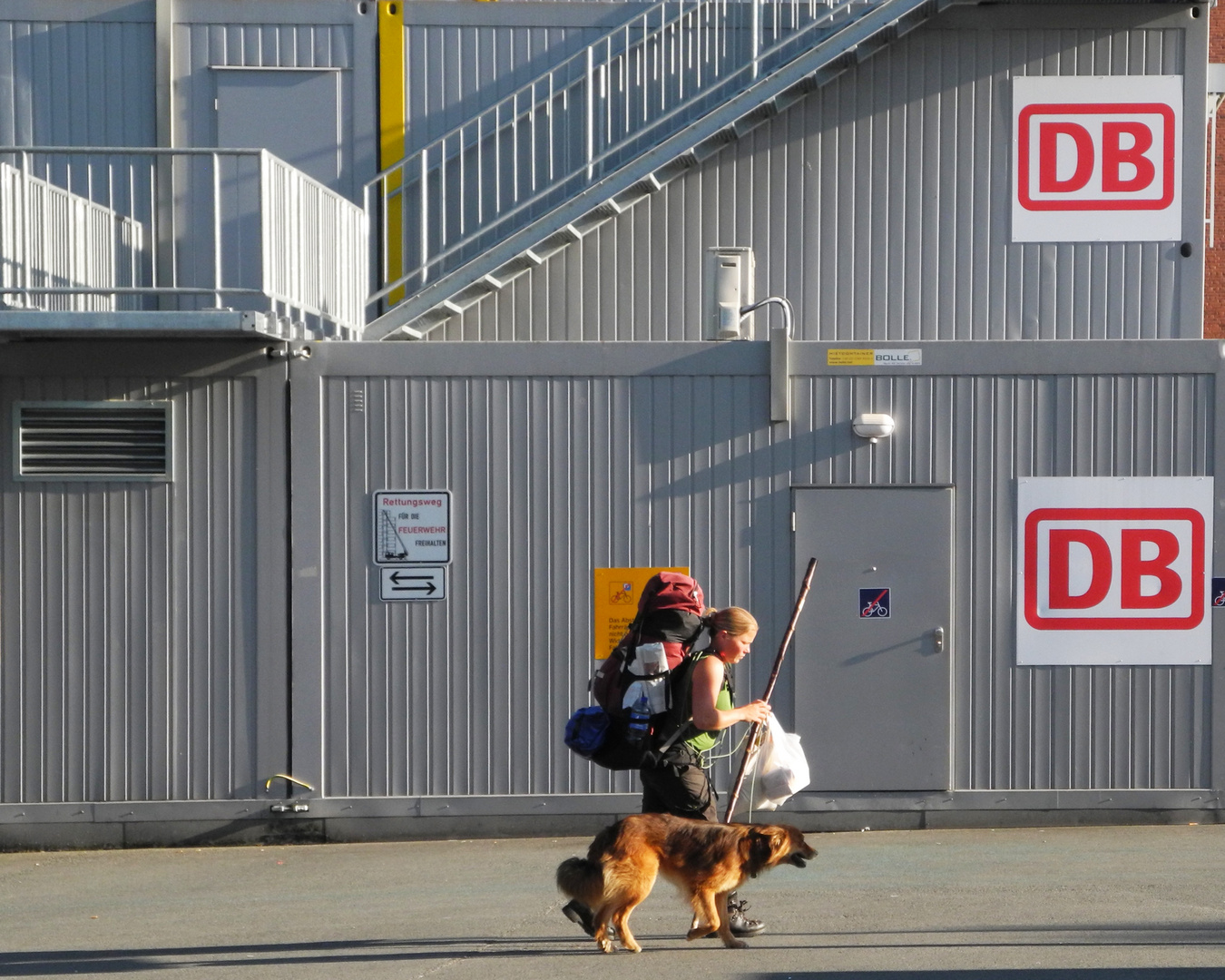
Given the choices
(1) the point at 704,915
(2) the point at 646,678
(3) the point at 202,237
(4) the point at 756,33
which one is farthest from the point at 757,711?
(3) the point at 202,237

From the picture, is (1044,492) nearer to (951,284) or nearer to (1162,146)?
(951,284)

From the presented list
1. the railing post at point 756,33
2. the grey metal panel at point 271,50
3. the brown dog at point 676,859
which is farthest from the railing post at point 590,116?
the brown dog at point 676,859

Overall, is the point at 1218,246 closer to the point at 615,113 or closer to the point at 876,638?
the point at 615,113

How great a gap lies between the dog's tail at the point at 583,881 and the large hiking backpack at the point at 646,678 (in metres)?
0.45

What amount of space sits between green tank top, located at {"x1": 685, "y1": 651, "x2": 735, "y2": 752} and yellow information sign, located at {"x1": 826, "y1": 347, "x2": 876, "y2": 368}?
327 cm

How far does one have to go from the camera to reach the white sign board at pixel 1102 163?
11.8 metres

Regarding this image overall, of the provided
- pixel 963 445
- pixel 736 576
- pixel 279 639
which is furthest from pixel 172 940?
pixel 963 445

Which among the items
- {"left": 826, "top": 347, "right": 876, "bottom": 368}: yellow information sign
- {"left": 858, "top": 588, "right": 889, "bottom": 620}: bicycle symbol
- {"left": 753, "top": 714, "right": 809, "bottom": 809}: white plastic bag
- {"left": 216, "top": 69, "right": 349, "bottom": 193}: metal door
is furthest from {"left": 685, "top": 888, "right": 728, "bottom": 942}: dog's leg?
{"left": 216, "top": 69, "right": 349, "bottom": 193}: metal door

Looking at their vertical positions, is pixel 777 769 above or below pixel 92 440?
below

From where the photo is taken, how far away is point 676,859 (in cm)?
588

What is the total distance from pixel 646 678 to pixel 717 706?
34 cm

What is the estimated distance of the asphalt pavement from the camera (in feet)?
19.8

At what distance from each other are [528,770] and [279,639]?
71.0 inches

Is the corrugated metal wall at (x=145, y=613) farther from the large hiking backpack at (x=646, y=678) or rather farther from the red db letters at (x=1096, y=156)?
the red db letters at (x=1096, y=156)
